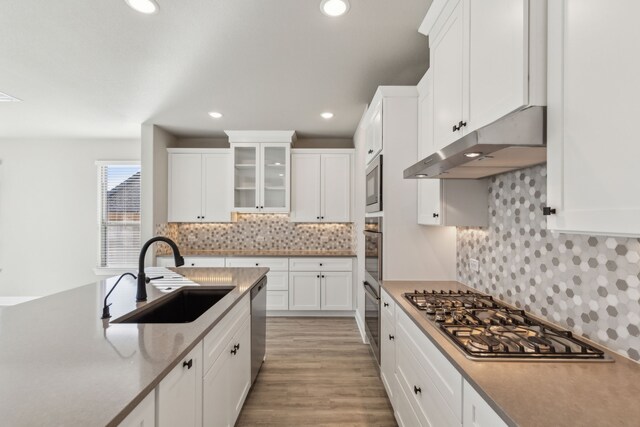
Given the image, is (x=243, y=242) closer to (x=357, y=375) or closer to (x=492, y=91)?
(x=357, y=375)

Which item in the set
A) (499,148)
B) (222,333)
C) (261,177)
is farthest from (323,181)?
(499,148)

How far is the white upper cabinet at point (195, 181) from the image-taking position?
175 inches

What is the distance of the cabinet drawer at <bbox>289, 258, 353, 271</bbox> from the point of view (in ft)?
13.6

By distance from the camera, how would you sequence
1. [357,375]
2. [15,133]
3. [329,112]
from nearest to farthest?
[357,375] → [329,112] → [15,133]

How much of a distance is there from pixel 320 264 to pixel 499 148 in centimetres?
323

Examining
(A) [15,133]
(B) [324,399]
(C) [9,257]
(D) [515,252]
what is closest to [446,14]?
(D) [515,252]

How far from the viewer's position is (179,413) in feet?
3.65

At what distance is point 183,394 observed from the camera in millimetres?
1151

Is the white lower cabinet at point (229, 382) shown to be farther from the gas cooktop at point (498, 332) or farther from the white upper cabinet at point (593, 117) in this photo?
the white upper cabinet at point (593, 117)

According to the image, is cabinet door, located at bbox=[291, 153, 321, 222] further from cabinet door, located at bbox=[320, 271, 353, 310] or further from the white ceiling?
cabinet door, located at bbox=[320, 271, 353, 310]

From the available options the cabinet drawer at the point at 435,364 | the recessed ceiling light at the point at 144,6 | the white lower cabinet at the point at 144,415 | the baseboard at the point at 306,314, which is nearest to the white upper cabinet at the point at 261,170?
the baseboard at the point at 306,314

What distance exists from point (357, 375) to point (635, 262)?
2.12m

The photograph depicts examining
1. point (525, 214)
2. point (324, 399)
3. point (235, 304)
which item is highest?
point (525, 214)

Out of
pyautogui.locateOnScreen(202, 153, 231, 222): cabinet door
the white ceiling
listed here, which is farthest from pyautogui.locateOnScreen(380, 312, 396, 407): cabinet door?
pyautogui.locateOnScreen(202, 153, 231, 222): cabinet door
